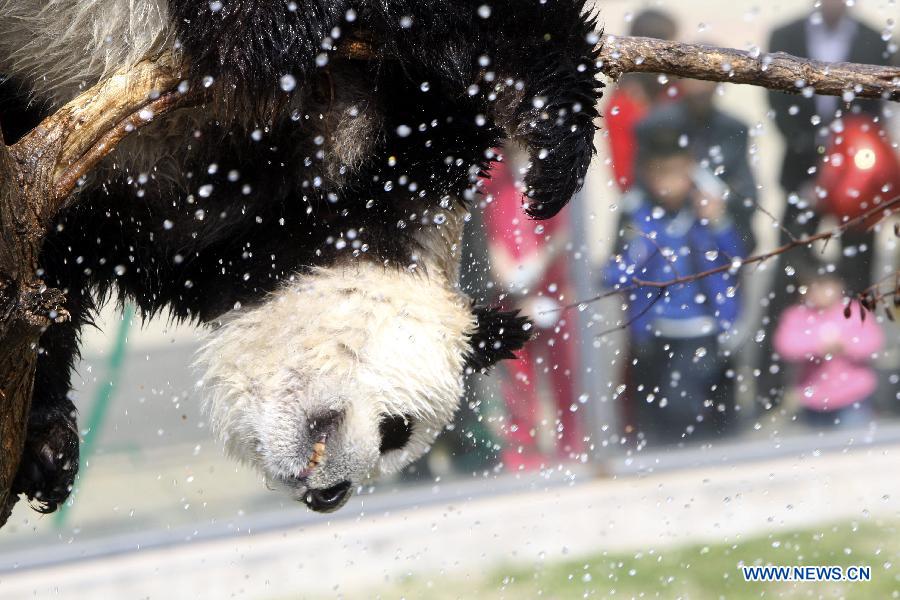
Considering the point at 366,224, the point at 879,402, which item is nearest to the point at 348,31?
the point at 366,224

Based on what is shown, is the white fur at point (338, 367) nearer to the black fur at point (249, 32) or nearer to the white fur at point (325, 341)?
the white fur at point (325, 341)

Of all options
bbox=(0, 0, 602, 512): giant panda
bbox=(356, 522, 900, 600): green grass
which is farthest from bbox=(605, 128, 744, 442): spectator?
bbox=(0, 0, 602, 512): giant panda

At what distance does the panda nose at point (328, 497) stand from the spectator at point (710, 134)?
296 centimetres

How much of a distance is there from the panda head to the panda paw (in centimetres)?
57

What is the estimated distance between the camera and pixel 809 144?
5.38 m

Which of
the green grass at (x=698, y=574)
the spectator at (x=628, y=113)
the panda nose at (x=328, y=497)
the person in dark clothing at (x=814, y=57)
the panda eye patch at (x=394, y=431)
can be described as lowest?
the green grass at (x=698, y=574)

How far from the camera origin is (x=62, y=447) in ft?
9.32

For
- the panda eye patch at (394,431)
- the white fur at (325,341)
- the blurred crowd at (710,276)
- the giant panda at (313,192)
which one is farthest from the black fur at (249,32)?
the blurred crowd at (710,276)

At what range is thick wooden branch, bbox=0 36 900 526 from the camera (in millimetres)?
1746

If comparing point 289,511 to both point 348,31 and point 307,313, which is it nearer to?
point 307,313

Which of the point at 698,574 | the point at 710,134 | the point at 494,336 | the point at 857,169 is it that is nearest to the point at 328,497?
the point at 494,336

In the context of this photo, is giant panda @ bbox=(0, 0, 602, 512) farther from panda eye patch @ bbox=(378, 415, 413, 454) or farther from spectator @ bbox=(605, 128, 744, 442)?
spectator @ bbox=(605, 128, 744, 442)

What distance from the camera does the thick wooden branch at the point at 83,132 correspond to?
1.75m

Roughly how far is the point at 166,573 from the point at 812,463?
3.17m
